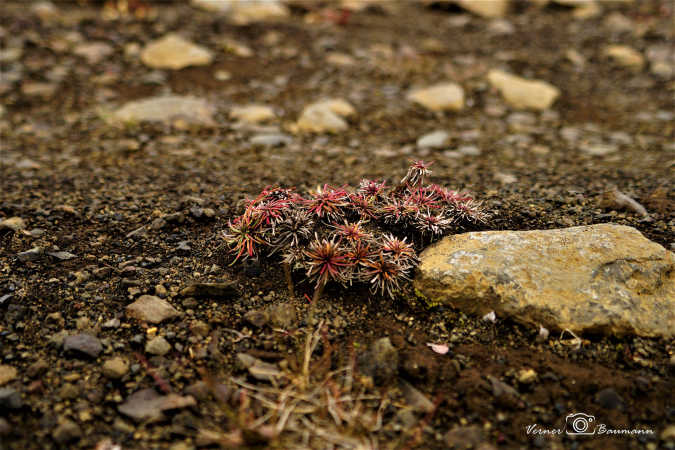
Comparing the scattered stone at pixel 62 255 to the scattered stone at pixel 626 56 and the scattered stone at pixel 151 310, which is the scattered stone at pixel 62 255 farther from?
the scattered stone at pixel 626 56

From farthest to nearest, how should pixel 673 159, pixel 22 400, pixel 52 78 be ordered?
1. pixel 52 78
2. pixel 673 159
3. pixel 22 400

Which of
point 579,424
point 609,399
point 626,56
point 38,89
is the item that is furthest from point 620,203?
point 38,89

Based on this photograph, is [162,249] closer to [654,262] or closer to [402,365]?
[402,365]

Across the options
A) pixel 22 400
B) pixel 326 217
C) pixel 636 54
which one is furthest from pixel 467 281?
pixel 636 54

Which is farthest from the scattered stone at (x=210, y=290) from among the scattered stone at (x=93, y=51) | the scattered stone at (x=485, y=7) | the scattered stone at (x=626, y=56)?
the scattered stone at (x=485, y=7)

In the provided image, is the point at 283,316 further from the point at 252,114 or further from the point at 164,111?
the point at 164,111
